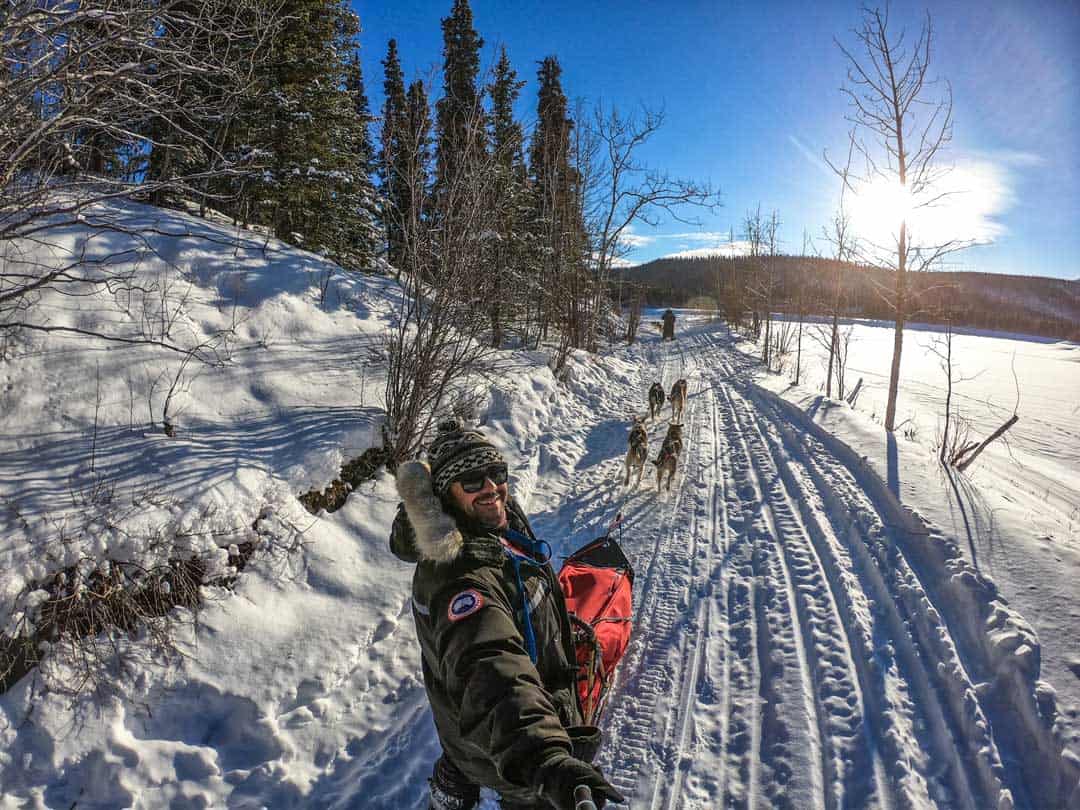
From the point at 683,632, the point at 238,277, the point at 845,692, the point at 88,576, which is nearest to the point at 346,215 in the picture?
the point at 238,277

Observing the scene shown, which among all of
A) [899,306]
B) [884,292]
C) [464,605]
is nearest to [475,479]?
[464,605]

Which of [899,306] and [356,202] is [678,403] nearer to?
[899,306]

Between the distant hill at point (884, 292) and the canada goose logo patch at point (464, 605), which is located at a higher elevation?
the distant hill at point (884, 292)

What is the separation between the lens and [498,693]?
1451 millimetres

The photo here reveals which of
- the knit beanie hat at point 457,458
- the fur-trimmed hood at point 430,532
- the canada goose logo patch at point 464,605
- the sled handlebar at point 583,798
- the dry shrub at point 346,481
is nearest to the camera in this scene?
the sled handlebar at point 583,798

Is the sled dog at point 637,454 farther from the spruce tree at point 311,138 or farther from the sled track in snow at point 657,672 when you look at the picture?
the spruce tree at point 311,138

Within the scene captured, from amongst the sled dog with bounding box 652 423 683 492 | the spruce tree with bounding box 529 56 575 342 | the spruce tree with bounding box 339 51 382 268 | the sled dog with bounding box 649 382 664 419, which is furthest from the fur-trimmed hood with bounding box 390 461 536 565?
the spruce tree with bounding box 529 56 575 342

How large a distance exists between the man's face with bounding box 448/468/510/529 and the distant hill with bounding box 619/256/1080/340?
10.6 metres

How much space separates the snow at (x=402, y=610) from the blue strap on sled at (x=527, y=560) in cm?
144

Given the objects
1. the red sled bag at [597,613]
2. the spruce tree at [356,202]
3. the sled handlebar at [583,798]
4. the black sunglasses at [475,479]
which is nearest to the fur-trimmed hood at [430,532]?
the black sunglasses at [475,479]

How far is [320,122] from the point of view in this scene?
13.1m

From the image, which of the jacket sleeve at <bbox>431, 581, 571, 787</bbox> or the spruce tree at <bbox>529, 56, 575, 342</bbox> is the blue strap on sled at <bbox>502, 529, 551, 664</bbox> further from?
the spruce tree at <bbox>529, 56, 575, 342</bbox>

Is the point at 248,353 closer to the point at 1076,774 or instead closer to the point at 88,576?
the point at 88,576

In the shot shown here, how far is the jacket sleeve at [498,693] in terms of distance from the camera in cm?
138
